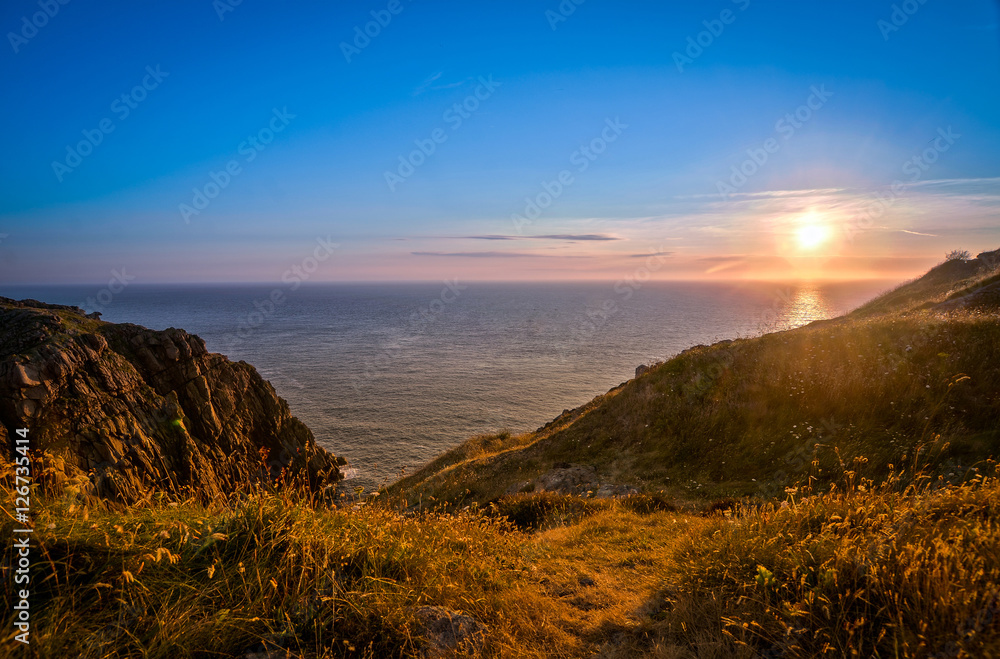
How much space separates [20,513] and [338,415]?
4407 cm

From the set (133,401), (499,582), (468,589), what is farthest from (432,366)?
(468,589)

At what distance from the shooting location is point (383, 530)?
5227 millimetres

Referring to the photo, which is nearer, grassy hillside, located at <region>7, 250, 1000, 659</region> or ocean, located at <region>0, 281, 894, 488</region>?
grassy hillside, located at <region>7, 250, 1000, 659</region>

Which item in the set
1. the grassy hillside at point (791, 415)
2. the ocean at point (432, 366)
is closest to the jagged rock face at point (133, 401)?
the ocean at point (432, 366)

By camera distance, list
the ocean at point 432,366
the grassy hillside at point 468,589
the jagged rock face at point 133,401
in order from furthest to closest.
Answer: the ocean at point 432,366 → the jagged rock face at point 133,401 → the grassy hillside at point 468,589

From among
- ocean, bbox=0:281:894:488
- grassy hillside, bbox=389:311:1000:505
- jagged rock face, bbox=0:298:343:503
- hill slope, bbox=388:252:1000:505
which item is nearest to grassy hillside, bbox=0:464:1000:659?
hill slope, bbox=388:252:1000:505

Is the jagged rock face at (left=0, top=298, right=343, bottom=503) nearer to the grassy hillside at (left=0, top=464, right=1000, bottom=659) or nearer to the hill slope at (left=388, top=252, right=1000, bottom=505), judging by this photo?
the hill slope at (left=388, top=252, right=1000, bottom=505)

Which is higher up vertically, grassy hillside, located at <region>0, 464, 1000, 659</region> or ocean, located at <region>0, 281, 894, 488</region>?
grassy hillside, located at <region>0, 464, 1000, 659</region>

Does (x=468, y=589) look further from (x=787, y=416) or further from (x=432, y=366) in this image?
(x=432, y=366)

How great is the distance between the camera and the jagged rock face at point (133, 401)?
20.3m

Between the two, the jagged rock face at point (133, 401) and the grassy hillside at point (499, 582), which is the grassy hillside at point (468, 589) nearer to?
the grassy hillside at point (499, 582)

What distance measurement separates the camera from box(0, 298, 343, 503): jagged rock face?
66.7 feet

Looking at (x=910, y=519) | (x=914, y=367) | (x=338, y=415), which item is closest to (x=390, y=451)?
(x=338, y=415)

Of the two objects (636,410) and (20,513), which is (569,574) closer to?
(20,513)
